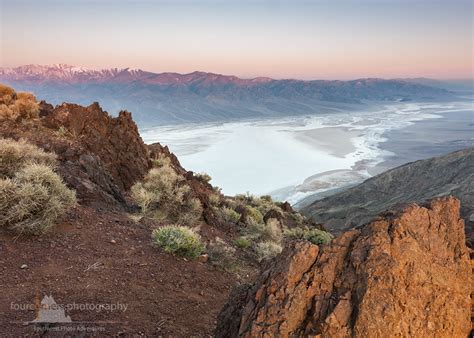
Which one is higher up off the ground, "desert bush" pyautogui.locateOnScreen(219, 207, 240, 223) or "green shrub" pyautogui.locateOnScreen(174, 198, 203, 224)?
"green shrub" pyautogui.locateOnScreen(174, 198, 203, 224)

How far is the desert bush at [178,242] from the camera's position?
6562mm

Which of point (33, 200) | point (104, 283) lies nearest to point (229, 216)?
point (33, 200)

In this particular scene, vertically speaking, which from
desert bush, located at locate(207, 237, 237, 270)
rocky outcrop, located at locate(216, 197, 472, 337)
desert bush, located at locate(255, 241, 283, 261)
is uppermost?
rocky outcrop, located at locate(216, 197, 472, 337)

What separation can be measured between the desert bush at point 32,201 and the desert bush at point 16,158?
3.30 ft

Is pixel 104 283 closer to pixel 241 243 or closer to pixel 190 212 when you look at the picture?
pixel 241 243

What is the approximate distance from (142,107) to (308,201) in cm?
16349

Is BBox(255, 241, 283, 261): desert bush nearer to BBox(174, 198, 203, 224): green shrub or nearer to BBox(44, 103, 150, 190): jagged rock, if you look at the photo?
BBox(174, 198, 203, 224): green shrub

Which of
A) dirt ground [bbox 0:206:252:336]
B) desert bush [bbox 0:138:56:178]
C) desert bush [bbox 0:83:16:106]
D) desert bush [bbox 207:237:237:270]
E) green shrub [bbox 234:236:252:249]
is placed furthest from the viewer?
desert bush [bbox 0:83:16:106]

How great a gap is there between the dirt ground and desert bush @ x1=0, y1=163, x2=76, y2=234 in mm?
212

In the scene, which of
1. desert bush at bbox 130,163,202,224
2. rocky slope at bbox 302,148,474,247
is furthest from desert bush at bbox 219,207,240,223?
rocky slope at bbox 302,148,474,247

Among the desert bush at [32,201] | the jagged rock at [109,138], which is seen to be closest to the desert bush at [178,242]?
the desert bush at [32,201]

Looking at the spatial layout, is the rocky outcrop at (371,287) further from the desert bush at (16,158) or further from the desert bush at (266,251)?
the desert bush at (16,158)

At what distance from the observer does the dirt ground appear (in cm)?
424

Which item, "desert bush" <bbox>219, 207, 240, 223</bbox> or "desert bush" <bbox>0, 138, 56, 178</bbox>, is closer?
"desert bush" <bbox>0, 138, 56, 178</bbox>
